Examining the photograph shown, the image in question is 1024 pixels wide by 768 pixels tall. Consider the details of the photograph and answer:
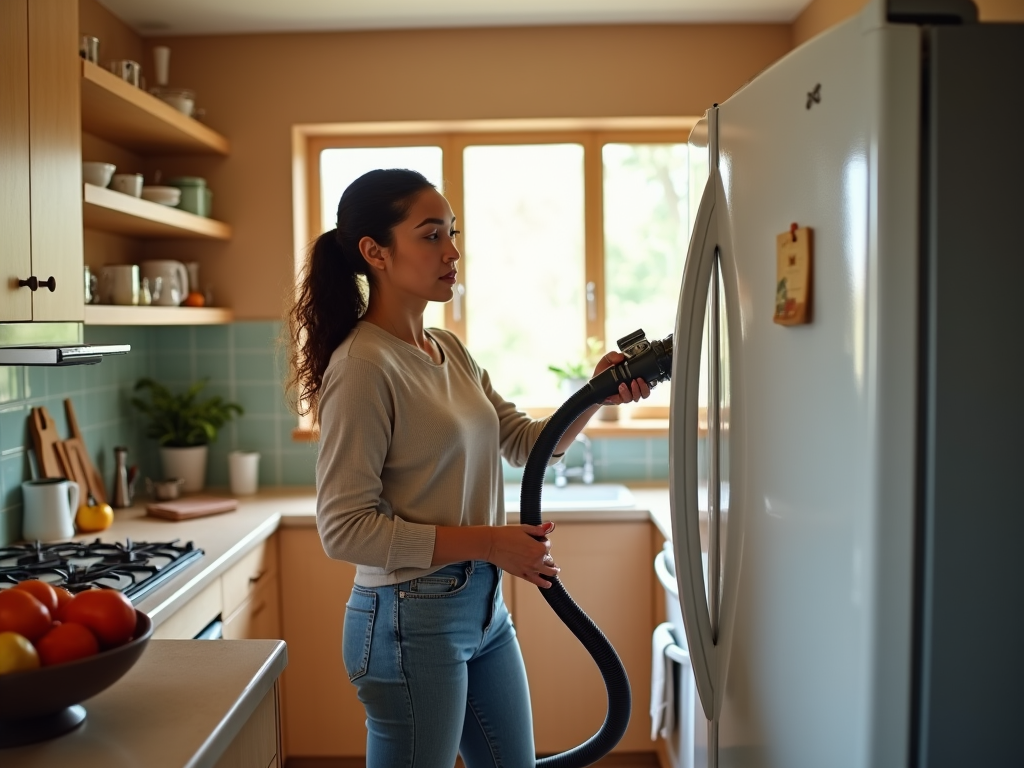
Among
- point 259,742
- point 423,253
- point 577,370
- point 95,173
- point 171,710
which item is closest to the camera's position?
point 171,710

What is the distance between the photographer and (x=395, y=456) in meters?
1.63

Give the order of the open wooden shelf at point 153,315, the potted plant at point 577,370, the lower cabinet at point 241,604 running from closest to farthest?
the lower cabinet at point 241,604
the open wooden shelf at point 153,315
the potted plant at point 577,370

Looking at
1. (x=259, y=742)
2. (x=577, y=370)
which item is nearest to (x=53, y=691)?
(x=259, y=742)

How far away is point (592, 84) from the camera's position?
3.30 metres

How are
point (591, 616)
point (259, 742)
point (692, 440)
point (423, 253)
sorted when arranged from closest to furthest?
point (259, 742) < point (692, 440) < point (423, 253) < point (591, 616)

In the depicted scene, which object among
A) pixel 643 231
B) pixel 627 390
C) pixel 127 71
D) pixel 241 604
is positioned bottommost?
pixel 241 604

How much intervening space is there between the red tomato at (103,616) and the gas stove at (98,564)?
0.88 metres

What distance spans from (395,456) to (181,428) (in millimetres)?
1904

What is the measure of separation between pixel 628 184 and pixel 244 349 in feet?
4.91

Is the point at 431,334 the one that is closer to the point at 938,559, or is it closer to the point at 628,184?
the point at 938,559

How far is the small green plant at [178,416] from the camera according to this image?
3.27 m

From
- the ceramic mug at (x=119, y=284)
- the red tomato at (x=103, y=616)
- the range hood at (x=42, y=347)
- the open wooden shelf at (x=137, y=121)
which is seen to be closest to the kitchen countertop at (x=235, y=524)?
the range hood at (x=42, y=347)

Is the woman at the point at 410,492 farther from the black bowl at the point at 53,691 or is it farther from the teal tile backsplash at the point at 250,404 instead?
the teal tile backsplash at the point at 250,404

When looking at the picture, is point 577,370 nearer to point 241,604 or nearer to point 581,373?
point 581,373
